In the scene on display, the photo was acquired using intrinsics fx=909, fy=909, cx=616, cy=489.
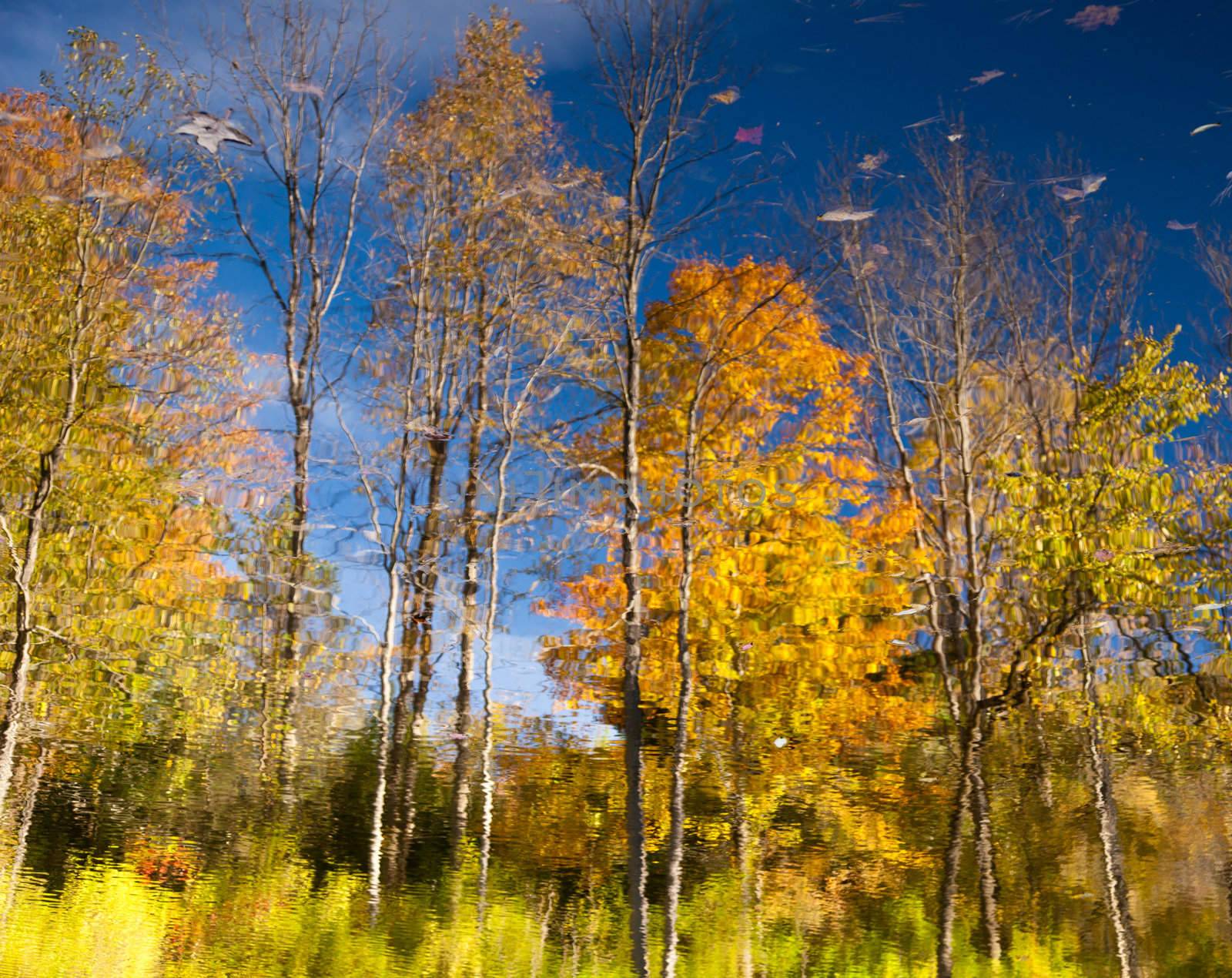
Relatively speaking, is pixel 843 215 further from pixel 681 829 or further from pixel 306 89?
pixel 306 89

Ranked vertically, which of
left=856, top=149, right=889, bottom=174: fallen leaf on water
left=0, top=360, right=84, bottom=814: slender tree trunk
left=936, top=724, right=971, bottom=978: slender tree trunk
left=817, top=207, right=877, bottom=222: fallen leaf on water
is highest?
left=856, top=149, right=889, bottom=174: fallen leaf on water

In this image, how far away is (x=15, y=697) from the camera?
10.4m

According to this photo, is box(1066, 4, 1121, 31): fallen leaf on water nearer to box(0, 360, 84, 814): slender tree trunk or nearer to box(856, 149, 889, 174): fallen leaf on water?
box(856, 149, 889, 174): fallen leaf on water

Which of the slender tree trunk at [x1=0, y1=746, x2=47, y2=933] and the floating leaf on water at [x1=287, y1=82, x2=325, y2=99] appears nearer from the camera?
the slender tree trunk at [x1=0, y1=746, x2=47, y2=933]

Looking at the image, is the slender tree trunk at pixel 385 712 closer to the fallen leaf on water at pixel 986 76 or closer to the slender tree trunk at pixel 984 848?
the slender tree trunk at pixel 984 848

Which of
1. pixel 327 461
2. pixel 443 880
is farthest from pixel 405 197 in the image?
pixel 443 880

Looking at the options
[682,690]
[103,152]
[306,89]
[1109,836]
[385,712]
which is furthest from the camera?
[306,89]

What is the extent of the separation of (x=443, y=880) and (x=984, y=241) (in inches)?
464

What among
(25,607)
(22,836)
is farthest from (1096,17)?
(22,836)

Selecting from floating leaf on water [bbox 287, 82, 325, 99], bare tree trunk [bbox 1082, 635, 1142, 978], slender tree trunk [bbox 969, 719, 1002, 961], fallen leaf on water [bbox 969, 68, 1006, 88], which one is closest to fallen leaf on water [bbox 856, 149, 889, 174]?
fallen leaf on water [bbox 969, 68, 1006, 88]

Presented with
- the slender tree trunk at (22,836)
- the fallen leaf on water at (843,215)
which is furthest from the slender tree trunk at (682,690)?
the slender tree trunk at (22,836)

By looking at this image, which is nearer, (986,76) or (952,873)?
(986,76)

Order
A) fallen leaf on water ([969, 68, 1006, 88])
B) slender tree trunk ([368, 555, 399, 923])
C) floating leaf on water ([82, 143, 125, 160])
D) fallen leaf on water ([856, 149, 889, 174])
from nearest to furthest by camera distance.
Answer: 1. slender tree trunk ([368, 555, 399, 923])
2. floating leaf on water ([82, 143, 125, 160])
3. fallen leaf on water ([969, 68, 1006, 88])
4. fallen leaf on water ([856, 149, 889, 174])

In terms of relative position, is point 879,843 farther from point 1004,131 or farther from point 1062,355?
point 1004,131
